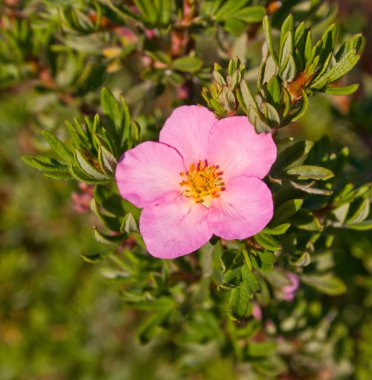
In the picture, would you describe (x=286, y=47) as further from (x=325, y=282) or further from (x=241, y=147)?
(x=325, y=282)

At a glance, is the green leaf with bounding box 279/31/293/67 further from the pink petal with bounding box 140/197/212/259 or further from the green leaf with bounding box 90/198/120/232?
the green leaf with bounding box 90/198/120/232

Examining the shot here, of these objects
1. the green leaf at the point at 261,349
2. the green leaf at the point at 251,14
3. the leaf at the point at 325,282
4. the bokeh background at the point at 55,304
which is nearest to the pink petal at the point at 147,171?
the green leaf at the point at 251,14

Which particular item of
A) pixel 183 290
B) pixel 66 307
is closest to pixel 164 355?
pixel 66 307

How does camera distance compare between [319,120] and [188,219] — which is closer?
[188,219]

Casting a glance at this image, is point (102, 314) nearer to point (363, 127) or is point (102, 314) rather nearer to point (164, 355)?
point (164, 355)

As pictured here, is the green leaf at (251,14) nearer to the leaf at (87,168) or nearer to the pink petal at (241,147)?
the pink petal at (241,147)

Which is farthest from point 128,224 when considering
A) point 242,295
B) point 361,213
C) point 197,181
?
point 361,213

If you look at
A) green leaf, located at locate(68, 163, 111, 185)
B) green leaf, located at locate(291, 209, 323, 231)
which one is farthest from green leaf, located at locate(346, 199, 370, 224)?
green leaf, located at locate(68, 163, 111, 185)
